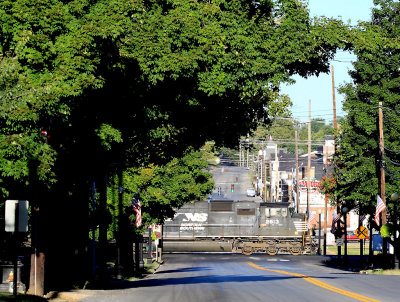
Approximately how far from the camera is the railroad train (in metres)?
71.8

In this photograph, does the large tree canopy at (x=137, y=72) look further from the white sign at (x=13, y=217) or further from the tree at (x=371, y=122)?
the tree at (x=371, y=122)

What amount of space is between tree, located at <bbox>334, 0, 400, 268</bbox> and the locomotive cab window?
55.5 feet

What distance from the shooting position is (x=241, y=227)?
236 feet

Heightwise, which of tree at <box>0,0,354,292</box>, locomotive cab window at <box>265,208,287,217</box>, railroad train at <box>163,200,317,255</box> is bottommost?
railroad train at <box>163,200,317,255</box>

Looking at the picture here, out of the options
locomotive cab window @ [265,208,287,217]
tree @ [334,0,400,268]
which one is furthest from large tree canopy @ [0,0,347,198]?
locomotive cab window @ [265,208,287,217]

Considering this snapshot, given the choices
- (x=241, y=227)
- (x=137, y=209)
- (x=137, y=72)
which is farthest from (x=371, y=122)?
(x=137, y=72)

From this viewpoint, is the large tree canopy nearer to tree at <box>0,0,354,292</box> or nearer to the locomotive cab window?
tree at <box>0,0,354,292</box>

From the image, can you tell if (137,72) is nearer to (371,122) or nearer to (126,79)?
(126,79)

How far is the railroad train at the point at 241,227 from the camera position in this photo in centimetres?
7181

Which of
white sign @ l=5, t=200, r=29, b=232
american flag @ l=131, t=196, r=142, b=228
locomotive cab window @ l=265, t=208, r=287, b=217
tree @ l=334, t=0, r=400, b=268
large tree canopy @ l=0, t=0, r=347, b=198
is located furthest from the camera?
locomotive cab window @ l=265, t=208, r=287, b=217

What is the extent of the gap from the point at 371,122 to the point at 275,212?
70.4ft

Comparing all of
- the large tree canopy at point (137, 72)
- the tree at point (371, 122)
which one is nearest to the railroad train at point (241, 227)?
the tree at point (371, 122)

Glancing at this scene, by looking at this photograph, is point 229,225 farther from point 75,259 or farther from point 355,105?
point 75,259

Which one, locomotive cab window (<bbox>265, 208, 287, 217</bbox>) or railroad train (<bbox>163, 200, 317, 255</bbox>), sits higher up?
locomotive cab window (<bbox>265, 208, 287, 217</bbox>)
